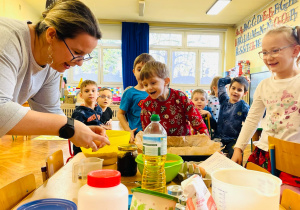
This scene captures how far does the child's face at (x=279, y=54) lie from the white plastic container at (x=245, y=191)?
1.09 metres

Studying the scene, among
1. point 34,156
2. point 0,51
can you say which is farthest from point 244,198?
point 34,156

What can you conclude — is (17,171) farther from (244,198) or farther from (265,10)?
(265,10)

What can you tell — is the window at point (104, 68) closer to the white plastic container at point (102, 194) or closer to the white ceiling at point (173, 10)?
the white ceiling at point (173, 10)

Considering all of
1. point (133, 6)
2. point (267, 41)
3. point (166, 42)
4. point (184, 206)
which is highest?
point (133, 6)

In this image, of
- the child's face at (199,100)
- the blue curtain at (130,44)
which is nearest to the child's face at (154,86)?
the child's face at (199,100)

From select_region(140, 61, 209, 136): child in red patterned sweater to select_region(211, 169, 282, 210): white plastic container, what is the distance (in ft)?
3.47

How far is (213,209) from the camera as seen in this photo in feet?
1.82

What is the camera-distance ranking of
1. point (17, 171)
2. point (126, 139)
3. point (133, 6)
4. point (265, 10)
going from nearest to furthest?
point (126, 139) → point (17, 171) → point (265, 10) → point (133, 6)

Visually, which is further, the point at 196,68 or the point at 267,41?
the point at 196,68

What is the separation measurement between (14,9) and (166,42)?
412 cm

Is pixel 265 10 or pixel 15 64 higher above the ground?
pixel 265 10

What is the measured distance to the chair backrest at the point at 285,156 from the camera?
3.92 feet

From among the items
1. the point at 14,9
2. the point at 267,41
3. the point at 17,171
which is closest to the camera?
the point at 267,41

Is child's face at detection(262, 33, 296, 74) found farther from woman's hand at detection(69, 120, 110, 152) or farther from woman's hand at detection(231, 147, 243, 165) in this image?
woman's hand at detection(69, 120, 110, 152)
